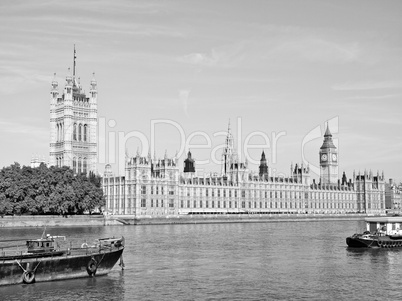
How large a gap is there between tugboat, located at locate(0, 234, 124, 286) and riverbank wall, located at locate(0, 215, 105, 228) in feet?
183

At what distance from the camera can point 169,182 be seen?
486 feet

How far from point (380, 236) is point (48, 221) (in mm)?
60077

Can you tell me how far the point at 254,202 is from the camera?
565ft

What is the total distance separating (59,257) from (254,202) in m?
132

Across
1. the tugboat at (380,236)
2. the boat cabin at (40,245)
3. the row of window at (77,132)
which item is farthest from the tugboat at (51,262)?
the row of window at (77,132)

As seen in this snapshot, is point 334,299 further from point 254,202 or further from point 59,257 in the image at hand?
point 254,202

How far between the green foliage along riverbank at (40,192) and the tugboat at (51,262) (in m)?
65.5

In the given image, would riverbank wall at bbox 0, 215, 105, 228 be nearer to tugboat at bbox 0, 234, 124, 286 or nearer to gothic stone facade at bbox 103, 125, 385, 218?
gothic stone facade at bbox 103, 125, 385, 218

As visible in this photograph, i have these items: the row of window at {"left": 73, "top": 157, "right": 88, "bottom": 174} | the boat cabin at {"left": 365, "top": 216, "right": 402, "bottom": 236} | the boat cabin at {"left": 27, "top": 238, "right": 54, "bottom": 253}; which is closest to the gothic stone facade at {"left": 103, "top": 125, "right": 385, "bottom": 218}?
the row of window at {"left": 73, "top": 157, "right": 88, "bottom": 174}

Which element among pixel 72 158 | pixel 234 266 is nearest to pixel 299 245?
pixel 234 266

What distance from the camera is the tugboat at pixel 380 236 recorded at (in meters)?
68.2

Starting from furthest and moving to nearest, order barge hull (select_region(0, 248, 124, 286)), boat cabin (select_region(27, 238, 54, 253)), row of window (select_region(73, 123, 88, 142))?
1. row of window (select_region(73, 123, 88, 142))
2. boat cabin (select_region(27, 238, 54, 253))
3. barge hull (select_region(0, 248, 124, 286))

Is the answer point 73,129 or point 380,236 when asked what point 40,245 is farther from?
point 73,129

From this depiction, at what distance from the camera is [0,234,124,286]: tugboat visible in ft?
134
